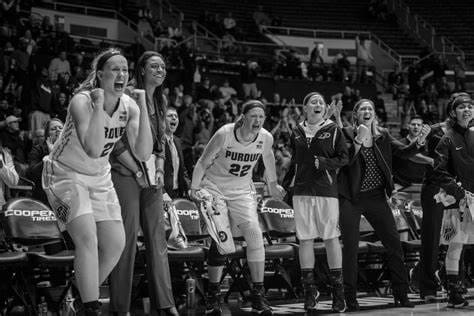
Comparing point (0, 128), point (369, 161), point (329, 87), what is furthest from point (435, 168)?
point (329, 87)

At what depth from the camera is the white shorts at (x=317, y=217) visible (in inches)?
265

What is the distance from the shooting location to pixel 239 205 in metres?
6.73

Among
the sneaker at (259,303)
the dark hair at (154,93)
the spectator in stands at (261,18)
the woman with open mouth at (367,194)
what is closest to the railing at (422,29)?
the spectator in stands at (261,18)

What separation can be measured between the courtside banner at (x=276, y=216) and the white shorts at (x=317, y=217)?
1291 millimetres


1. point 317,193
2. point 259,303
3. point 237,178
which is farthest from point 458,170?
point 259,303

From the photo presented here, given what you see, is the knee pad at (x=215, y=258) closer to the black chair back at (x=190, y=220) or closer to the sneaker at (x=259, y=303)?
the sneaker at (x=259, y=303)

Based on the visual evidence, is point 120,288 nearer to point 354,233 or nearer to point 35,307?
point 35,307

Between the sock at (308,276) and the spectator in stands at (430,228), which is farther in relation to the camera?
the spectator in stands at (430,228)

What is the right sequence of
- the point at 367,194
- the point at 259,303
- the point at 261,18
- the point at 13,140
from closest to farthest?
the point at 259,303
the point at 367,194
the point at 13,140
the point at 261,18

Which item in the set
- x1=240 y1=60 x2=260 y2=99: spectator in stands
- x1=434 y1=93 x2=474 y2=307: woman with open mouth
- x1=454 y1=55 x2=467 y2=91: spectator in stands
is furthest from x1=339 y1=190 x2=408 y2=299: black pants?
x1=454 y1=55 x2=467 y2=91: spectator in stands

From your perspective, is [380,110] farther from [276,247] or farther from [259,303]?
[259,303]

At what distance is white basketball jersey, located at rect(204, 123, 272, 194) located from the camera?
677cm

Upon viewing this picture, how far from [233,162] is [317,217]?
84 cm

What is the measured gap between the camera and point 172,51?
57.7 ft
